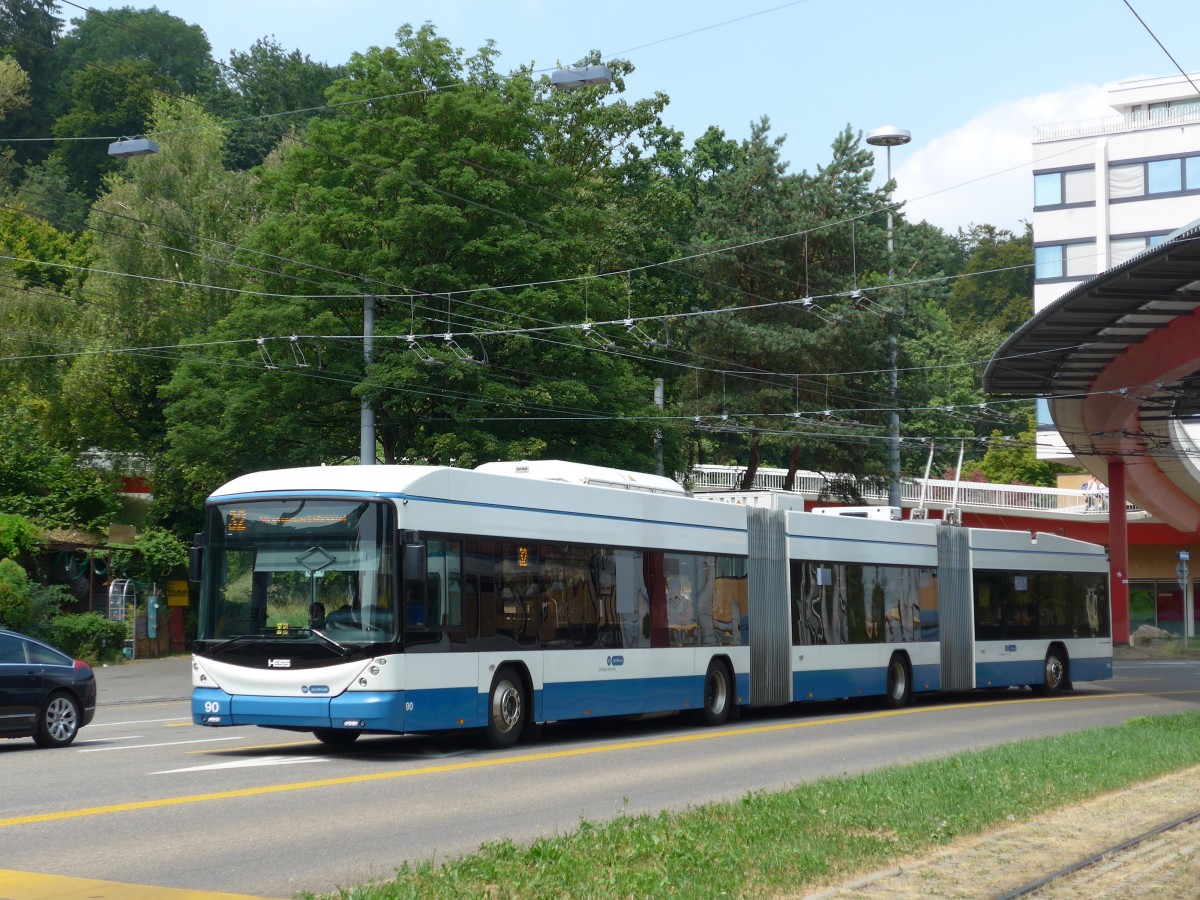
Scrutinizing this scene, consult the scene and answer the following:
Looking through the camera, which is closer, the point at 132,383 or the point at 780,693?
the point at 780,693

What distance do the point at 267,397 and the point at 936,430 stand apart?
114ft

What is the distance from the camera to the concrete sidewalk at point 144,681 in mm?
29125

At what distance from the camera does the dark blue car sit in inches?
679

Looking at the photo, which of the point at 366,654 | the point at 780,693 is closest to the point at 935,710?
the point at 780,693

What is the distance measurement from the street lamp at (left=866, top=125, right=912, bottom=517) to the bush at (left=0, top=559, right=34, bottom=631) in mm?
24965

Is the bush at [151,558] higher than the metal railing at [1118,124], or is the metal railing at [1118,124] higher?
the metal railing at [1118,124]

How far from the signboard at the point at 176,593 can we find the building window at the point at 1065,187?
54.2 meters

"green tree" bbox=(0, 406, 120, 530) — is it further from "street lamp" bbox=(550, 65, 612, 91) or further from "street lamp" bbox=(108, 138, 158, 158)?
"street lamp" bbox=(550, 65, 612, 91)

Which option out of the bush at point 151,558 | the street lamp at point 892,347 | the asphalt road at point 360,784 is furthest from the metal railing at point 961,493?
the asphalt road at point 360,784

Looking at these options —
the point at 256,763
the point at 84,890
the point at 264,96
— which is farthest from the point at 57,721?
the point at 264,96

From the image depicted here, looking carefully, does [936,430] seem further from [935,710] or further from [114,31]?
[114,31]

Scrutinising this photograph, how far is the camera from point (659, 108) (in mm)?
52875

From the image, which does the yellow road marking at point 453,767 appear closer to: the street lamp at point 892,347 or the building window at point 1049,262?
the street lamp at point 892,347

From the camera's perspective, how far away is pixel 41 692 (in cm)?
1770
